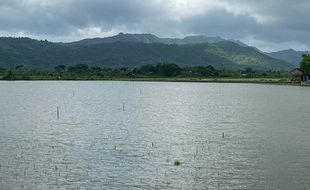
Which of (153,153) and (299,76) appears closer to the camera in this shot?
(153,153)

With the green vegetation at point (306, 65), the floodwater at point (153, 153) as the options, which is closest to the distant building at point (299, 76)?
the green vegetation at point (306, 65)

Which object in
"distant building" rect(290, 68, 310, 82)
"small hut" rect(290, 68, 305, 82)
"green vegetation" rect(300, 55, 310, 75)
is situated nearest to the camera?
"green vegetation" rect(300, 55, 310, 75)

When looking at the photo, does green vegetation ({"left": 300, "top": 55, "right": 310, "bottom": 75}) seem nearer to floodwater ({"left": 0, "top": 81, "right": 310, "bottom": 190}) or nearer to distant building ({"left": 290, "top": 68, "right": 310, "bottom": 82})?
distant building ({"left": 290, "top": 68, "right": 310, "bottom": 82})

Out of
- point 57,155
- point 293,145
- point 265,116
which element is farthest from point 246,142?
point 265,116

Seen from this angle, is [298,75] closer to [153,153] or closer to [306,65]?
[306,65]

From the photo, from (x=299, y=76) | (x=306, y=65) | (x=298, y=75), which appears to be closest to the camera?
(x=306, y=65)

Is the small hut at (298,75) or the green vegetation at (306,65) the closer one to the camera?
the green vegetation at (306,65)

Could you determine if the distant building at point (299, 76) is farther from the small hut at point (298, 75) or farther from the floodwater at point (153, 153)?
the floodwater at point (153, 153)

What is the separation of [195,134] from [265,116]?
25190 millimetres

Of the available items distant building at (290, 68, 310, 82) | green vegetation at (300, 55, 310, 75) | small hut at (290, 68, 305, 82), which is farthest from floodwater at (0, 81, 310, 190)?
small hut at (290, 68, 305, 82)

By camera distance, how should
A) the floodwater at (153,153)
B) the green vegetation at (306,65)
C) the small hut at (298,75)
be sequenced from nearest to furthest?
the floodwater at (153,153), the green vegetation at (306,65), the small hut at (298,75)

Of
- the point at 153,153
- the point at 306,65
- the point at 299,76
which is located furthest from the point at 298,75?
the point at 153,153

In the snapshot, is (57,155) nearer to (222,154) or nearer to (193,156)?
(193,156)

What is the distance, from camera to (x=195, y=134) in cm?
4831
